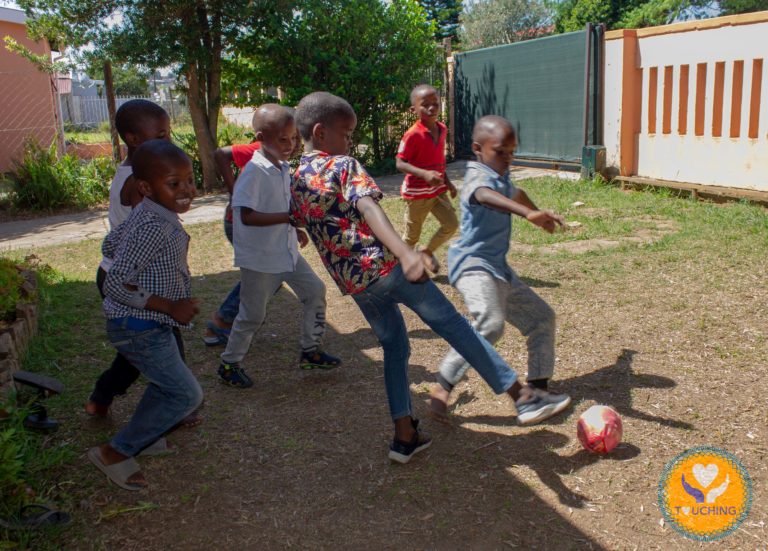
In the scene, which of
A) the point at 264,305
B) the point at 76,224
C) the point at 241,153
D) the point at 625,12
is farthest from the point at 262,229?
the point at 625,12

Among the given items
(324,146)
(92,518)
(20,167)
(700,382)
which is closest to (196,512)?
(92,518)

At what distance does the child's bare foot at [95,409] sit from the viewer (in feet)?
11.9

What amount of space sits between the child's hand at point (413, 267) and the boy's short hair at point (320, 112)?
76 centimetres

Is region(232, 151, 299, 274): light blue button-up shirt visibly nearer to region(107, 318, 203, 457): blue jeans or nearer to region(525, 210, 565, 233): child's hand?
region(107, 318, 203, 457): blue jeans

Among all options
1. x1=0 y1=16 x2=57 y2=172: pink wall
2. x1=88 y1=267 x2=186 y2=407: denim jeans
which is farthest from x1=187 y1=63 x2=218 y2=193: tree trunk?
x1=88 y1=267 x2=186 y2=407: denim jeans

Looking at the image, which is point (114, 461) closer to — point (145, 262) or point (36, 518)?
point (36, 518)

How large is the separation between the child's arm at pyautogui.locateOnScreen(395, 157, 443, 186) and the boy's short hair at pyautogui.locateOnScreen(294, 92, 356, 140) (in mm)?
2239

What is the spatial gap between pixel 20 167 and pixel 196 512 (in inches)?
397

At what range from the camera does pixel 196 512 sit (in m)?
2.89

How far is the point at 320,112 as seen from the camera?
2980 mm

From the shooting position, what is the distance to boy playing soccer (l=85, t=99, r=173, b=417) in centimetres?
350

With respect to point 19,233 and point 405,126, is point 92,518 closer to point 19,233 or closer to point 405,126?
point 19,233

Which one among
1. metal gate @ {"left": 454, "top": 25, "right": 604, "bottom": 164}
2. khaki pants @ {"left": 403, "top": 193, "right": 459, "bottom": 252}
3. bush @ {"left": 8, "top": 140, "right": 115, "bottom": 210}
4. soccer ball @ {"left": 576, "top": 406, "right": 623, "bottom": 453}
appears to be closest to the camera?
soccer ball @ {"left": 576, "top": 406, "right": 623, "bottom": 453}

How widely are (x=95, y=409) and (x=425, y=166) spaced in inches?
129
